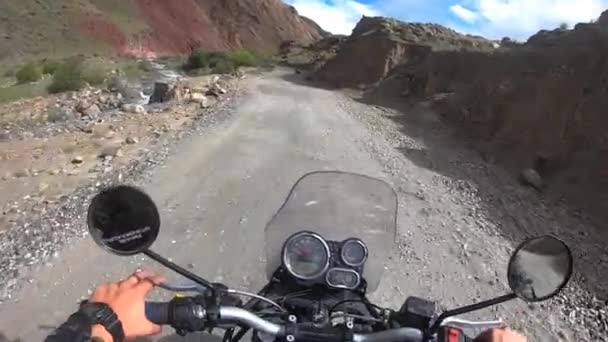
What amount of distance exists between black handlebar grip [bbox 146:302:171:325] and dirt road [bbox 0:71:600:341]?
134 inches

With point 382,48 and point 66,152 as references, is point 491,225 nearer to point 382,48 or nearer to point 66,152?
point 66,152

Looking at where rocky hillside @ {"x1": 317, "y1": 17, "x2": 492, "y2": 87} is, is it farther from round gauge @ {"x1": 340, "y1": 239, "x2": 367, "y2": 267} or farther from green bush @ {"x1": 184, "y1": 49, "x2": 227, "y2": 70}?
round gauge @ {"x1": 340, "y1": 239, "x2": 367, "y2": 267}

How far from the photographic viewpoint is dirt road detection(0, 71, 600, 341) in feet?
19.0

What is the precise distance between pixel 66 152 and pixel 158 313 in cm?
1050

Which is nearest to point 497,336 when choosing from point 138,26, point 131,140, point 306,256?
point 306,256

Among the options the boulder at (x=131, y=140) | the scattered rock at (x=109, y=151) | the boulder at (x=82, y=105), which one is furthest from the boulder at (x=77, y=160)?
the boulder at (x=82, y=105)

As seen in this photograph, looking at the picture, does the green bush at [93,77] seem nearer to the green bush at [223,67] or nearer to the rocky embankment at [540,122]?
the green bush at [223,67]

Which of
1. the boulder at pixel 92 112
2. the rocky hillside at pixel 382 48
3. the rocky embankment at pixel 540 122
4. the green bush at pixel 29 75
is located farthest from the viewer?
the green bush at pixel 29 75

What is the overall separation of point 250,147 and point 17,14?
59243 millimetres

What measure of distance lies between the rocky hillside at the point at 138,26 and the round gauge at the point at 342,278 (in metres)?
54.6

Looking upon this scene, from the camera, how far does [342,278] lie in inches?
93.6

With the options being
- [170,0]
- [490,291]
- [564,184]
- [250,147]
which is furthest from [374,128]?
[170,0]

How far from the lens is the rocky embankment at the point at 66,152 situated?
7090mm

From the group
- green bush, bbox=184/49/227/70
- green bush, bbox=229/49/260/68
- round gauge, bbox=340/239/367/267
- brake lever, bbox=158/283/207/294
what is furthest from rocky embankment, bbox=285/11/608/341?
green bush, bbox=229/49/260/68
